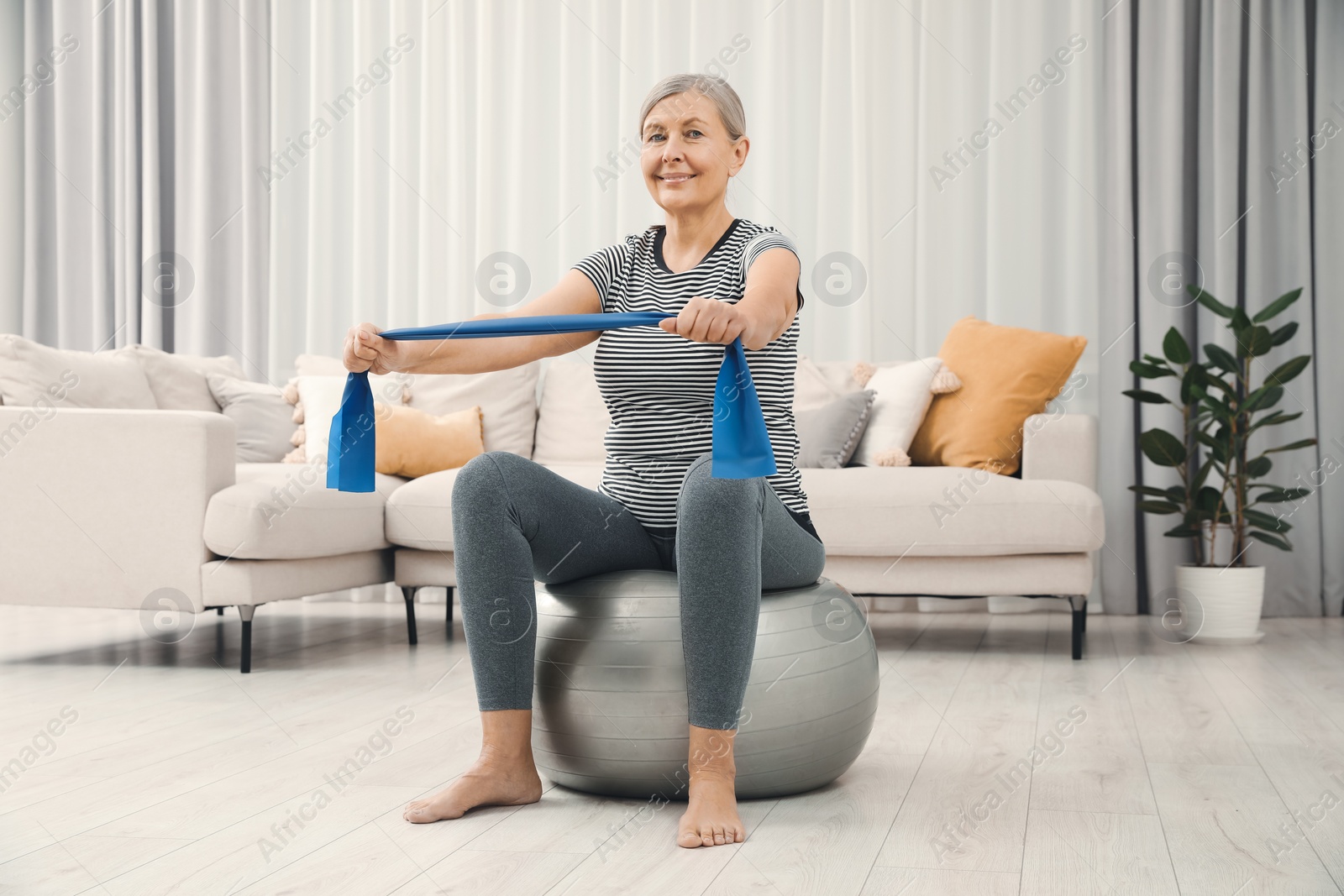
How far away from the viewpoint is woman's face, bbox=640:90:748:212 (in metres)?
1.68

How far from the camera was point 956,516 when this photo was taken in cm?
292

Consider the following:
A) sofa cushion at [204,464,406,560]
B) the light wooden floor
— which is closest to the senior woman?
the light wooden floor

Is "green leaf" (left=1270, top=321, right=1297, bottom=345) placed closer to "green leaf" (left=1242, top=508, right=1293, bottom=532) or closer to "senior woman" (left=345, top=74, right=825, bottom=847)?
"green leaf" (left=1242, top=508, right=1293, bottom=532)

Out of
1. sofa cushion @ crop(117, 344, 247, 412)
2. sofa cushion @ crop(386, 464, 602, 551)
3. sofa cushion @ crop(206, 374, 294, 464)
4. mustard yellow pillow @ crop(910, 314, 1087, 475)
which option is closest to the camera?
sofa cushion @ crop(386, 464, 602, 551)

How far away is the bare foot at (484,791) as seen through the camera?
1.54 metres

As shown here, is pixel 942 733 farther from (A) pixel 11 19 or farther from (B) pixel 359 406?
(A) pixel 11 19

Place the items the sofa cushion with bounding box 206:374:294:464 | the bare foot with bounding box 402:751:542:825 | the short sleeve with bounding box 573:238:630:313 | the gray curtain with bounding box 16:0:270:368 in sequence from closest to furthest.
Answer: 1. the bare foot with bounding box 402:751:542:825
2. the short sleeve with bounding box 573:238:630:313
3. the sofa cushion with bounding box 206:374:294:464
4. the gray curtain with bounding box 16:0:270:368

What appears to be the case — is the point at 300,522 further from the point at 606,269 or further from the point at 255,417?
the point at 606,269

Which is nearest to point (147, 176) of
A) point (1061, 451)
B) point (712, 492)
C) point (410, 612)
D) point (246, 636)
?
point (410, 612)

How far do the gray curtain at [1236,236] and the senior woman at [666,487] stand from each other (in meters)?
2.48

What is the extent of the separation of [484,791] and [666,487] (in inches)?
18.9

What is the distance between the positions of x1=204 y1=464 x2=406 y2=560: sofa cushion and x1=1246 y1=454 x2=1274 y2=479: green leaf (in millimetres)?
2425

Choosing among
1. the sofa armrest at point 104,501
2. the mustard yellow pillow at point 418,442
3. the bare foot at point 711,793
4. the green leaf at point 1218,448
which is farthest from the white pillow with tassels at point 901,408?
the bare foot at point 711,793

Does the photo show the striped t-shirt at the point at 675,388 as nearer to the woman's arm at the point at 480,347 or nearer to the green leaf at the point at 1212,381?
the woman's arm at the point at 480,347
